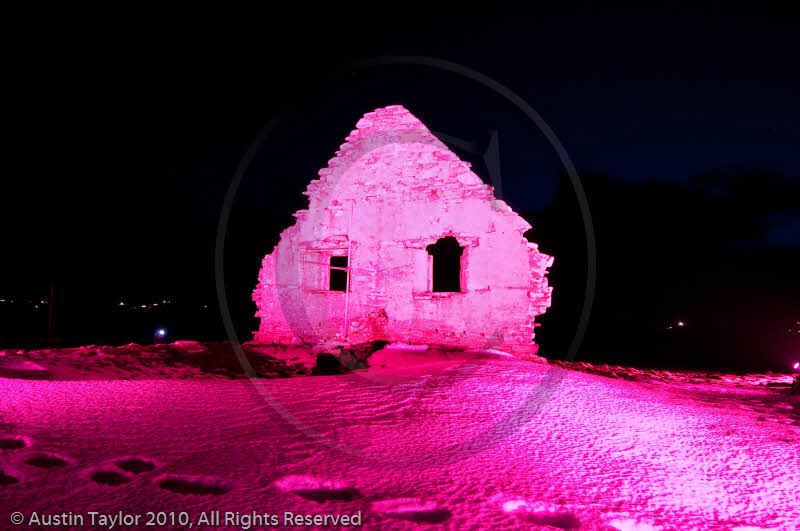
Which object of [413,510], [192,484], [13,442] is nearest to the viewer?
[413,510]

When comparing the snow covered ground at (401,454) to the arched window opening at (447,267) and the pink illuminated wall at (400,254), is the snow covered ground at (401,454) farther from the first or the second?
the arched window opening at (447,267)

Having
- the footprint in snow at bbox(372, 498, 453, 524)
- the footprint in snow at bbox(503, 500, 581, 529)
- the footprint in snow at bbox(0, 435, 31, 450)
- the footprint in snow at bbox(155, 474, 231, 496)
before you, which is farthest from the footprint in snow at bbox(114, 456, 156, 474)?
the footprint in snow at bbox(503, 500, 581, 529)

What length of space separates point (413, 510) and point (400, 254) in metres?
7.32

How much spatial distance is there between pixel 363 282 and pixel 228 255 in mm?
30080

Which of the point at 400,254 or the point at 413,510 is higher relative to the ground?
the point at 400,254

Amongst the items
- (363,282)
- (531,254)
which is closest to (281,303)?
(363,282)

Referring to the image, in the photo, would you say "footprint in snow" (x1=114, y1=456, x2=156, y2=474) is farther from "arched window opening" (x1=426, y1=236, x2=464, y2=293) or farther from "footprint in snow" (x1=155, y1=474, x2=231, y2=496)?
"arched window opening" (x1=426, y1=236, x2=464, y2=293)

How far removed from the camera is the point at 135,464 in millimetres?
2594

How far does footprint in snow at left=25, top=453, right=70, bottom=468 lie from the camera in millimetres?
2463

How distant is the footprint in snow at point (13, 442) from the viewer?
108 inches

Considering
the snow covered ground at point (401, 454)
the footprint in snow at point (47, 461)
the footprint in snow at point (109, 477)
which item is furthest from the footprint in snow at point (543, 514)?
the footprint in snow at point (47, 461)

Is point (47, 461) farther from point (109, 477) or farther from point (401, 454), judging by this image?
point (401, 454)

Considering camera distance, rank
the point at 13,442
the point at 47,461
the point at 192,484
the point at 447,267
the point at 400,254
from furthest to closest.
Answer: the point at 447,267 → the point at 400,254 → the point at 13,442 → the point at 47,461 → the point at 192,484

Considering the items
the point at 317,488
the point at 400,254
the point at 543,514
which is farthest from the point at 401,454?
the point at 400,254
